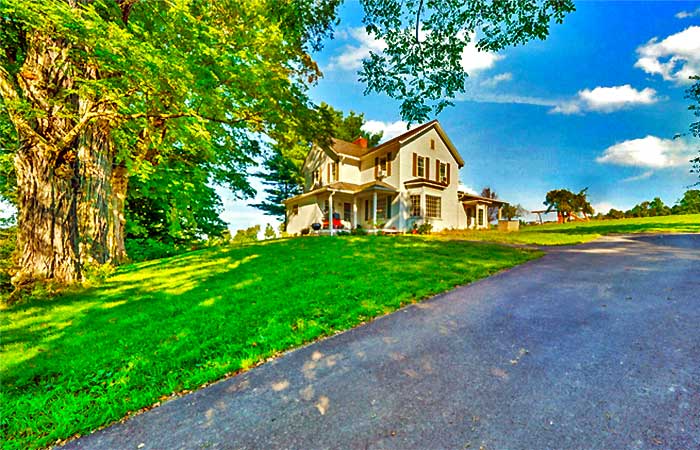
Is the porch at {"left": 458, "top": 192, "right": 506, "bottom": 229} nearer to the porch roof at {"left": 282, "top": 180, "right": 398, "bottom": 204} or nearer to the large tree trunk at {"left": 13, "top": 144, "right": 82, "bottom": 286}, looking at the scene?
the porch roof at {"left": 282, "top": 180, "right": 398, "bottom": 204}

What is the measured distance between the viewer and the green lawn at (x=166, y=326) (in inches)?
92.3

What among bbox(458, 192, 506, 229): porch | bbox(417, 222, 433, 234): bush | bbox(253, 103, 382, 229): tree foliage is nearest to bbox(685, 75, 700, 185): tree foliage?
bbox(458, 192, 506, 229): porch

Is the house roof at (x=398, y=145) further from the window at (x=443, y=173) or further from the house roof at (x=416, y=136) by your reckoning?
the window at (x=443, y=173)

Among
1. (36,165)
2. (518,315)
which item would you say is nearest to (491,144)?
(518,315)

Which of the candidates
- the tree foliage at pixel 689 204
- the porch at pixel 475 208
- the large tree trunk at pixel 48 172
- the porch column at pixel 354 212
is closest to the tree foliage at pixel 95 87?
the large tree trunk at pixel 48 172

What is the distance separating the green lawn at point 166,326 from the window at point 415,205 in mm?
10643

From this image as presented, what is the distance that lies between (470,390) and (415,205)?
650 inches

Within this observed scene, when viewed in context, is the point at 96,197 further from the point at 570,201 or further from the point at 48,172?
the point at 570,201

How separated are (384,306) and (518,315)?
187 centimetres

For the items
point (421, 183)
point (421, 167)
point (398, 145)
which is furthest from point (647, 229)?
point (398, 145)

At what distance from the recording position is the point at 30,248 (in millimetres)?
5539

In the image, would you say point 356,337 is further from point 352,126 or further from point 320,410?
point 352,126

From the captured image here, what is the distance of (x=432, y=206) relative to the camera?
18.8 meters

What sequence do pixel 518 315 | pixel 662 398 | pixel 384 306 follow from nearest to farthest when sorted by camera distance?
pixel 662 398
pixel 518 315
pixel 384 306
